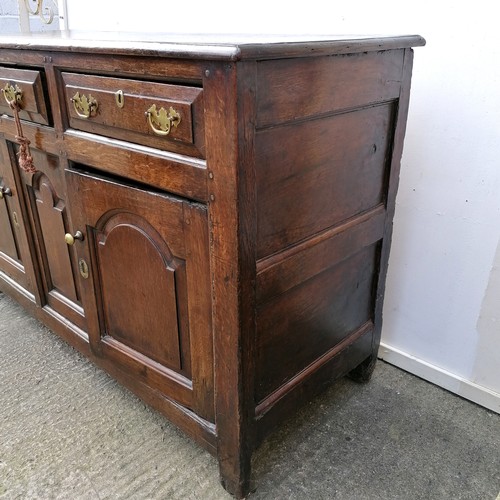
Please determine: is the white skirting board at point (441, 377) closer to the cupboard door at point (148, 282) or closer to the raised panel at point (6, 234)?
the cupboard door at point (148, 282)

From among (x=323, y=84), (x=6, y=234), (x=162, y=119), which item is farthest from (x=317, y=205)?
(x=6, y=234)

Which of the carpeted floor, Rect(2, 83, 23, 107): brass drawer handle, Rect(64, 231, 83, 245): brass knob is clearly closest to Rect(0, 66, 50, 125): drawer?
Rect(2, 83, 23, 107): brass drawer handle

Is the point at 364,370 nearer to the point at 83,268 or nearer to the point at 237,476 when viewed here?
the point at 237,476

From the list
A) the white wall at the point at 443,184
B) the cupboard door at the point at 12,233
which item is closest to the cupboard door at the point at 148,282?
the cupboard door at the point at 12,233

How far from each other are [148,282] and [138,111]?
1.11 feet

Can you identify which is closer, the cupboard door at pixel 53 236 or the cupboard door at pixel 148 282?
the cupboard door at pixel 148 282

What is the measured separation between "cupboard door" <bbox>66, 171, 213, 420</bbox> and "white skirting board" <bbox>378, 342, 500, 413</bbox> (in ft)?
2.16

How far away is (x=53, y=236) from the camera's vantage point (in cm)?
130

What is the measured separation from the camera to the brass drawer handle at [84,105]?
963mm

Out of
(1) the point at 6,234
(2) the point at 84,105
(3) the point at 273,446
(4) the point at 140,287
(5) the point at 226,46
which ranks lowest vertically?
(3) the point at 273,446

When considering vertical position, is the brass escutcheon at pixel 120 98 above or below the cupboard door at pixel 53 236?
above

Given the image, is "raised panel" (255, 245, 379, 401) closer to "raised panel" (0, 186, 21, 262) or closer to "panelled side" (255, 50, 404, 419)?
"panelled side" (255, 50, 404, 419)

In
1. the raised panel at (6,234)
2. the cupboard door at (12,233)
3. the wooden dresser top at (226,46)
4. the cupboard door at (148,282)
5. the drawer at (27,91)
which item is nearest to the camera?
the wooden dresser top at (226,46)

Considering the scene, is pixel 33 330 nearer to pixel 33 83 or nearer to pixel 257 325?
pixel 33 83
